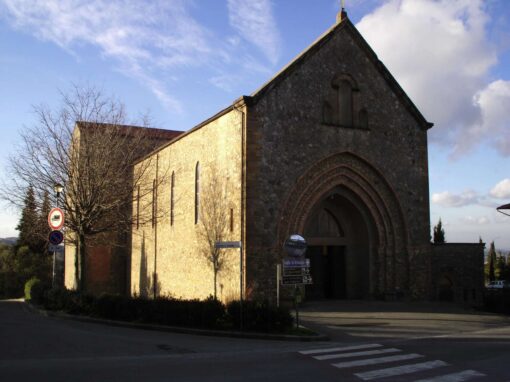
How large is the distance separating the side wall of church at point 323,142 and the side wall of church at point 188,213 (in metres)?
0.89

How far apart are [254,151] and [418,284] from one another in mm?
10539

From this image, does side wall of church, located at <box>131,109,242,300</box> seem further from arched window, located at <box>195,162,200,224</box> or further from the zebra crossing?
the zebra crossing

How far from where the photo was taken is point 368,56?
23797mm

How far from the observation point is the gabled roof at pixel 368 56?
20.8 meters

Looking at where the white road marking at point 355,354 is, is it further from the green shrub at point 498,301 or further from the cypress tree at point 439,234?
the cypress tree at point 439,234

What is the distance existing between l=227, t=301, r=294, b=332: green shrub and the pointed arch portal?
27.5 feet

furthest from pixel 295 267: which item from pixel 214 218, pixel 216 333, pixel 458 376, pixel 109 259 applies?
pixel 109 259

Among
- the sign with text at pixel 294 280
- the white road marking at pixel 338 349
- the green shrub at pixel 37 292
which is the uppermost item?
the sign with text at pixel 294 280

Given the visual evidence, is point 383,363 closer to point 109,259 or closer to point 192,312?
point 192,312

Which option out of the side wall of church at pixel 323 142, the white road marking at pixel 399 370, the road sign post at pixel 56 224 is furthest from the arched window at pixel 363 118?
the white road marking at pixel 399 370

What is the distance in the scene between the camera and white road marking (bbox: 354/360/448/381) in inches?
345

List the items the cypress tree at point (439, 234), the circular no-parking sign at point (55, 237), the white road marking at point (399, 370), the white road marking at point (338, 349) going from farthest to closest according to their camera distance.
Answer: the cypress tree at point (439, 234) → the circular no-parking sign at point (55, 237) → the white road marking at point (338, 349) → the white road marking at point (399, 370)

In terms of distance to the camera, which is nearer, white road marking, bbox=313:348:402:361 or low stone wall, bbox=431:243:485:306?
white road marking, bbox=313:348:402:361

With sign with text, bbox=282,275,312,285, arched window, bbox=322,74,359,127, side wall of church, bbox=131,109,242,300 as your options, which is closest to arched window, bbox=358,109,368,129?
arched window, bbox=322,74,359,127
